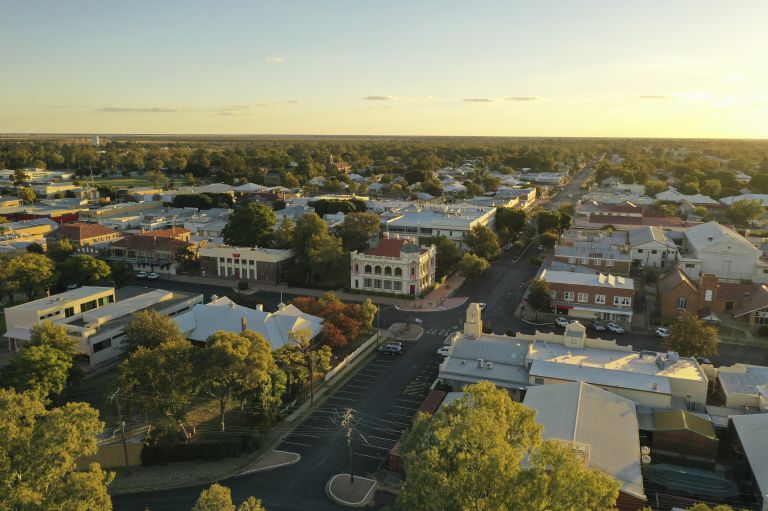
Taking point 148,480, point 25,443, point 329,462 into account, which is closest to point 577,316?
point 329,462

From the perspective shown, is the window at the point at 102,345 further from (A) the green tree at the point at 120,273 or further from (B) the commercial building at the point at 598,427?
(B) the commercial building at the point at 598,427

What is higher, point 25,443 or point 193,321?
point 25,443

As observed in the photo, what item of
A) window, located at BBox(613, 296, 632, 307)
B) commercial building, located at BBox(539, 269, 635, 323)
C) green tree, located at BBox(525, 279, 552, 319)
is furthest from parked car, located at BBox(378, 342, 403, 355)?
window, located at BBox(613, 296, 632, 307)

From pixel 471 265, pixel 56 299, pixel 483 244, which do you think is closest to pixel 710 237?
pixel 483 244

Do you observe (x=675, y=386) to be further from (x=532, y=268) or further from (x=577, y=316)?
(x=532, y=268)

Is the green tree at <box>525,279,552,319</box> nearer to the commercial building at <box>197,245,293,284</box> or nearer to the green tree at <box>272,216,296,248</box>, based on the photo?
the commercial building at <box>197,245,293,284</box>
